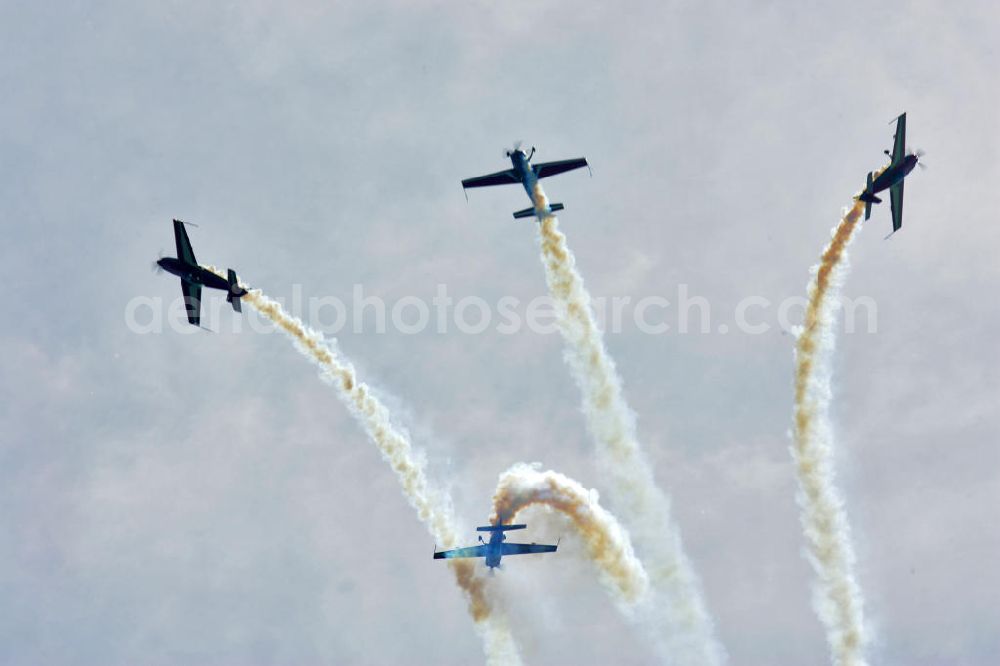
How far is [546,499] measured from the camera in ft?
338

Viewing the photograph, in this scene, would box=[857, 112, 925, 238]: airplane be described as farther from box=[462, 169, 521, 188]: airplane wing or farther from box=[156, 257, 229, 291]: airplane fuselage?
box=[156, 257, 229, 291]: airplane fuselage

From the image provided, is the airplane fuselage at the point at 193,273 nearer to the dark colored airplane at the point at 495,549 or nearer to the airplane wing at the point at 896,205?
the dark colored airplane at the point at 495,549

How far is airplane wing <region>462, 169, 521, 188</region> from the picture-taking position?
108562mm

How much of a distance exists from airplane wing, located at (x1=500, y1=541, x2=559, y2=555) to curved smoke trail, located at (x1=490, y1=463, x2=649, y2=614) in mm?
2299

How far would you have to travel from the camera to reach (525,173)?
351 ft

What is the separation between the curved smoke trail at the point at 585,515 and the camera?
102125 millimetres

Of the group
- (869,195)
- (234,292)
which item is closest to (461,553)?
(234,292)

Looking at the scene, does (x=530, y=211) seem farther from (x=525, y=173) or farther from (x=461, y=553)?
(x=461, y=553)

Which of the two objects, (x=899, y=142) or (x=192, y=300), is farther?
(x=192, y=300)

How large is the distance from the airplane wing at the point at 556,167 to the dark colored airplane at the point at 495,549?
33.1 meters

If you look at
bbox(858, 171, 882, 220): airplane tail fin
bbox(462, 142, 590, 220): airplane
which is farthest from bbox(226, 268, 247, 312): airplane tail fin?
bbox(858, 171, 882, 220): airplane tail fin

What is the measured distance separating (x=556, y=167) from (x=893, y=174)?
99.1ft

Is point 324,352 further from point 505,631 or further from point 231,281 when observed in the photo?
point 505,631

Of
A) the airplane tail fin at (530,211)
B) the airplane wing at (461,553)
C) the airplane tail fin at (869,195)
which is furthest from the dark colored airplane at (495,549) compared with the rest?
the airplane tail fin at (869,195)
